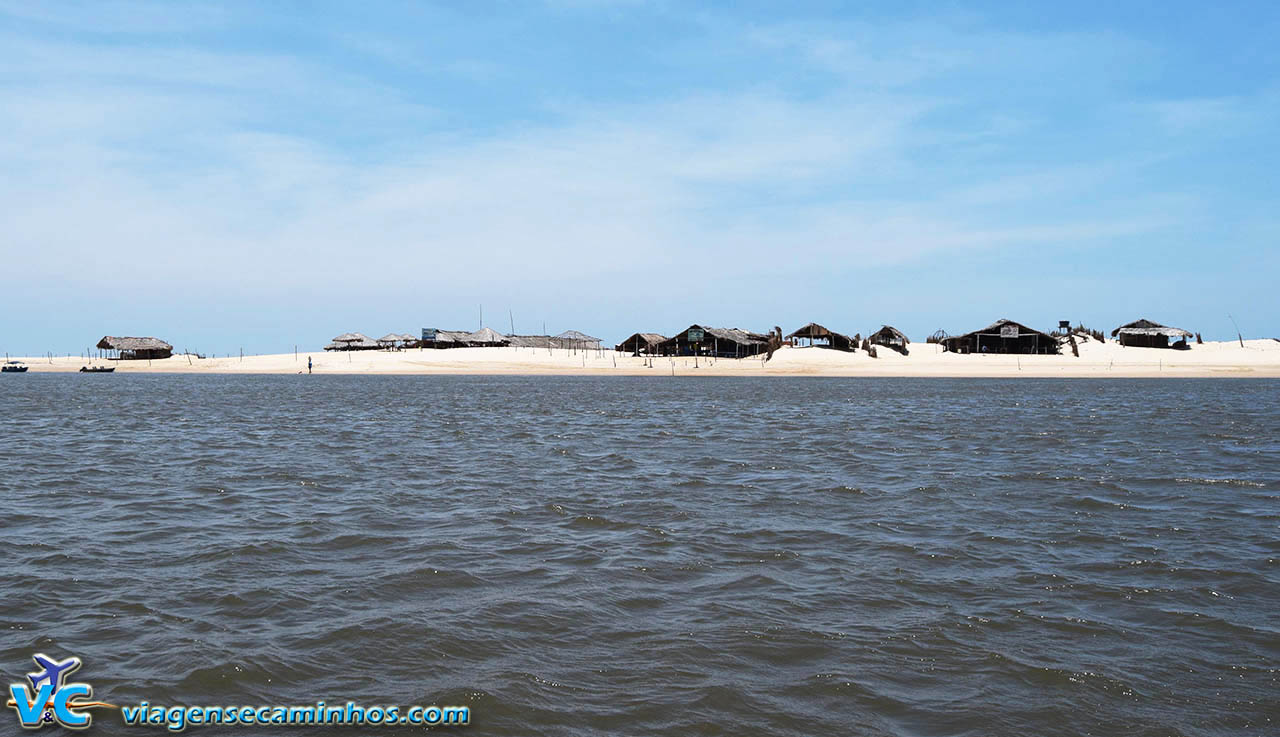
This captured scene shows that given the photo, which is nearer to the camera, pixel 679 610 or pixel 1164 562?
pixel 679 610

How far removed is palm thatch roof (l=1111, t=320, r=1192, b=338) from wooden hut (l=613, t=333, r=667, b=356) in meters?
62.7

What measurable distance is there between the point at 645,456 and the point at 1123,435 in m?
17.4

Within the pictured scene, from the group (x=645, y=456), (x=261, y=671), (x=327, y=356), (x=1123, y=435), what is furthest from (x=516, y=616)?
(x=327, y=356)

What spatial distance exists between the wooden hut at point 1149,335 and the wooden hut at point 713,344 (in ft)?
154

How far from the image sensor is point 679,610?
8.83m

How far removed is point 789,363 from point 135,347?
103 metres

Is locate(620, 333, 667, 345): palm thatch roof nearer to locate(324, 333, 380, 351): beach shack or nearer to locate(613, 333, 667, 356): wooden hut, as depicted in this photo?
locate(613, 333, 667, 356): wooden hut


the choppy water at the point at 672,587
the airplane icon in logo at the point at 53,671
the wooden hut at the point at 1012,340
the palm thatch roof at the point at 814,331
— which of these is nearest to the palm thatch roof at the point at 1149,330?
the wooden hut at the point at 1012,340

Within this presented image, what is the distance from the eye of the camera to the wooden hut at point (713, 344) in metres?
112

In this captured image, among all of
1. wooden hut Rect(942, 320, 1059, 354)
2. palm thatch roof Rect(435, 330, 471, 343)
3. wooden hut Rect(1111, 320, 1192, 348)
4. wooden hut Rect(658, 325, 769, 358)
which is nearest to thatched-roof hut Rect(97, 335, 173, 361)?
palm thatch roof Rect(435, 330, 471, 343)

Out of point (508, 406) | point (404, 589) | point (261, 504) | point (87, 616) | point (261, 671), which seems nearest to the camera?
point (261, 671)

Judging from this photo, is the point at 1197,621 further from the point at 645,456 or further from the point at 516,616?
the point at 645,456

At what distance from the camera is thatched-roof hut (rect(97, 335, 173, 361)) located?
130750mm

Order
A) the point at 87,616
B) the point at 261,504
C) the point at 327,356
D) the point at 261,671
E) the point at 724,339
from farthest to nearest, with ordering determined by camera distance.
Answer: the point at 327,356 < the point at 724,339 < the point at 261,504 < the point at 87,616 < the point at 261,671
